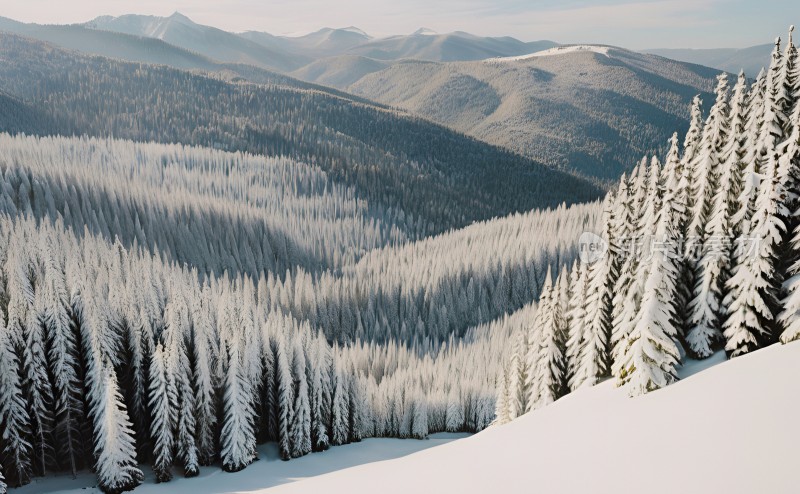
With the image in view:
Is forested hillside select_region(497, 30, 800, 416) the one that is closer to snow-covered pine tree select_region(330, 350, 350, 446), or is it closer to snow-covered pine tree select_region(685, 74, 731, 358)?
snow-covered pine tree select_region(685, 74, 731, 358)

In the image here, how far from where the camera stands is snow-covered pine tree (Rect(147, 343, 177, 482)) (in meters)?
36.7

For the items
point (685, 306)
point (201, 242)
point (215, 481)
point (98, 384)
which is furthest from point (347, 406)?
point (201, 242)

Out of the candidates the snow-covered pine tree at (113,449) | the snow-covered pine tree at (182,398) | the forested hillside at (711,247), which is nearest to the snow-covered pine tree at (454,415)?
the snow-covered pine tree at (182,398)

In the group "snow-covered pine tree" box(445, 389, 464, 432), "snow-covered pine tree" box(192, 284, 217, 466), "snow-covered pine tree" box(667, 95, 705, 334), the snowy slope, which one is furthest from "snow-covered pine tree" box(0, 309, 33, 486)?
"snow-covered pine tree" box(445, 389, 464, 432)

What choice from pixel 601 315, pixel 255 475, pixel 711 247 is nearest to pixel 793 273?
pixel 711 247

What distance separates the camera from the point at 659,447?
43.0 feet

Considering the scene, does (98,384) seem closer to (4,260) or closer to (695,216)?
(4,260)

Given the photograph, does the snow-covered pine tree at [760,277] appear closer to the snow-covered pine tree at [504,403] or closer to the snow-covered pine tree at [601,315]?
the snow-covered pine tree at [601,315]

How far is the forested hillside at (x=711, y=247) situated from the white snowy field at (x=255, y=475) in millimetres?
24948

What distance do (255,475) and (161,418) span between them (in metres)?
8.78

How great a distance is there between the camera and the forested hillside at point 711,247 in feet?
60.5

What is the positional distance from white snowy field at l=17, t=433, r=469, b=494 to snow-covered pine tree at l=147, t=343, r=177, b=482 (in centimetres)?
133

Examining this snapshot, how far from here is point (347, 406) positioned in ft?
175

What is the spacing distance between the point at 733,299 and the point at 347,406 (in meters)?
42.0
